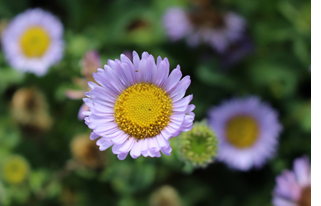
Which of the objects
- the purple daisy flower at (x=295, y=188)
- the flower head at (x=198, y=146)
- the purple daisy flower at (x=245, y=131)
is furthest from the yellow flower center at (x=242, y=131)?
the flower head at (x=198, y=146)

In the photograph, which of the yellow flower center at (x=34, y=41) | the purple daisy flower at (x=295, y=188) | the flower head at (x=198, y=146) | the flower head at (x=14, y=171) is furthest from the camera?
the yellow flower center at (x=34, y=41)

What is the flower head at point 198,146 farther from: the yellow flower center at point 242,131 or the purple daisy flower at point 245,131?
the yellow flower center at point 242,131

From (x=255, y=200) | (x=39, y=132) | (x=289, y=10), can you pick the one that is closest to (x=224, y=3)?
(x=289, y=10)

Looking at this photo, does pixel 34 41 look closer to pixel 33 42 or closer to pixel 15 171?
pixel 33 42

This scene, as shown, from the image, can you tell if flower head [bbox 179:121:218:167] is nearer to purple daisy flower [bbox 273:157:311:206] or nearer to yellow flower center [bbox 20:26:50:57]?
purple daisy flower [bbox 273:157:311:206]

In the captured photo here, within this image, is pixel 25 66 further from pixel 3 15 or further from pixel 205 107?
pixel 205 107

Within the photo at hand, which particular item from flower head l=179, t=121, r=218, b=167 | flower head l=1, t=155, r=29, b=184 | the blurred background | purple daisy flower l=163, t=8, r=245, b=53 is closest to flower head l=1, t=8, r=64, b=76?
the blurred background

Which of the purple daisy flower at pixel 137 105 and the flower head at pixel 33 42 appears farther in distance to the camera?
the flower head at pixel 33 42
